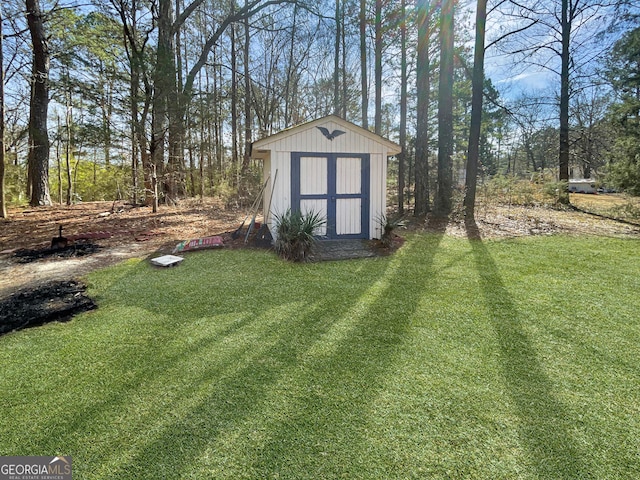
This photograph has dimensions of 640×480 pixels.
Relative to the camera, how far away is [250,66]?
16906mm

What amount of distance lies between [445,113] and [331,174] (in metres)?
4.81

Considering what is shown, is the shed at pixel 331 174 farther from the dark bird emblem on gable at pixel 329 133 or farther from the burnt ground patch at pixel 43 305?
the burnt ground patch at pixel 43 305

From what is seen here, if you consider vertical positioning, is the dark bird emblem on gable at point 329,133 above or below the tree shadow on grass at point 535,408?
above

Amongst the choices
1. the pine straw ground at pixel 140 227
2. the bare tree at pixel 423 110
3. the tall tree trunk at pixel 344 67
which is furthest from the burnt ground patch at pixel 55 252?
the tall tree trunk at pixel 344 67

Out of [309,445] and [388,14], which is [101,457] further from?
[388,14]

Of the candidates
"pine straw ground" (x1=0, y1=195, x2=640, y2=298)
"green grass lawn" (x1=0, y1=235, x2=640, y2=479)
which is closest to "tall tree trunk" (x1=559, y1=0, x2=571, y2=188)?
"pine straw ground" (x1=0, y1=195, x2=640, y2=298)

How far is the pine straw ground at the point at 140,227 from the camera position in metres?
5.21

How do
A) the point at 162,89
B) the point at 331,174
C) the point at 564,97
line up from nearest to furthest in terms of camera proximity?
the point at 331,174 < the point at 162,89 < the point at 564,97

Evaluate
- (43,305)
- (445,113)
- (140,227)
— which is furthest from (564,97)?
(43,305)

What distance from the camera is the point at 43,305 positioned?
3598mm

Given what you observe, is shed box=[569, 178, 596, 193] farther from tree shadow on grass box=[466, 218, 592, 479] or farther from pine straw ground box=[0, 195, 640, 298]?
tree shadow on grass box=[466, 218, 592, 479]

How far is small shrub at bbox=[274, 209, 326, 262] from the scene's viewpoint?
5.60 m

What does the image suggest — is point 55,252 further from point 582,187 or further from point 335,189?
point 582,187

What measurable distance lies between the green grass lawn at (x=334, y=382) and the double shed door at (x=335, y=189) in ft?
8.61
